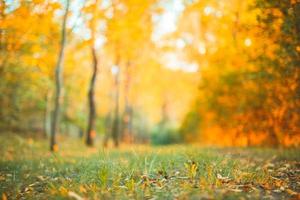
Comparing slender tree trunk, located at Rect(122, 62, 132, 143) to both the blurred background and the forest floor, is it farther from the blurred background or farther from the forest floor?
the forest floor

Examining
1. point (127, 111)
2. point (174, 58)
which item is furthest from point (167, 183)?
point (174, 58)

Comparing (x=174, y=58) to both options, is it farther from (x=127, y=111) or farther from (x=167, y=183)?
(x=167, y=183)

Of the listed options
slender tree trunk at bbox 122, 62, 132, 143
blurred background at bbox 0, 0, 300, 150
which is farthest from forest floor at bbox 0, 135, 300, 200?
slender tree trunk at bbox 122, 62, 132, 143

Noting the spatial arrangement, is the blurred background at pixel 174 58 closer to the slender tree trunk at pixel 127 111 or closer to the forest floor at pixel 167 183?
the slender tree trunk at pixel 127 111

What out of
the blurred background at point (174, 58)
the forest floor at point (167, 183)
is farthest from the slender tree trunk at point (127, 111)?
the forest floor at point (167, 183)

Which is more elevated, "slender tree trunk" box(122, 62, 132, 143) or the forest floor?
"slender tree trunk" box(122, 62, 132, 143)

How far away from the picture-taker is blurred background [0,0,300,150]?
11070mm


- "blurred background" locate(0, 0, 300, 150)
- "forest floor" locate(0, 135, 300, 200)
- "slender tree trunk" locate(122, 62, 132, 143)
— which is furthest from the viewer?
"slender tree trunk" locate(122, 62, 132, 143)

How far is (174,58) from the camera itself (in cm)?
3225

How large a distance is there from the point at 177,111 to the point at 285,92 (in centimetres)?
4570

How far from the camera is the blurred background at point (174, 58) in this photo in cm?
1107

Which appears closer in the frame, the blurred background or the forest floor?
the forest floor

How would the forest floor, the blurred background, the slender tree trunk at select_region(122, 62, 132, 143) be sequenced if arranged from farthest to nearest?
the slender tree trunk at select_region(122, 62, 132, 143) → the blurred background → the forest floor

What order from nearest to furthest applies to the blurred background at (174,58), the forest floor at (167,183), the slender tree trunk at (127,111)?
the forest floor at (167,183) < the blurred background at (174,58) < the slender tree trunk at (127,111)
